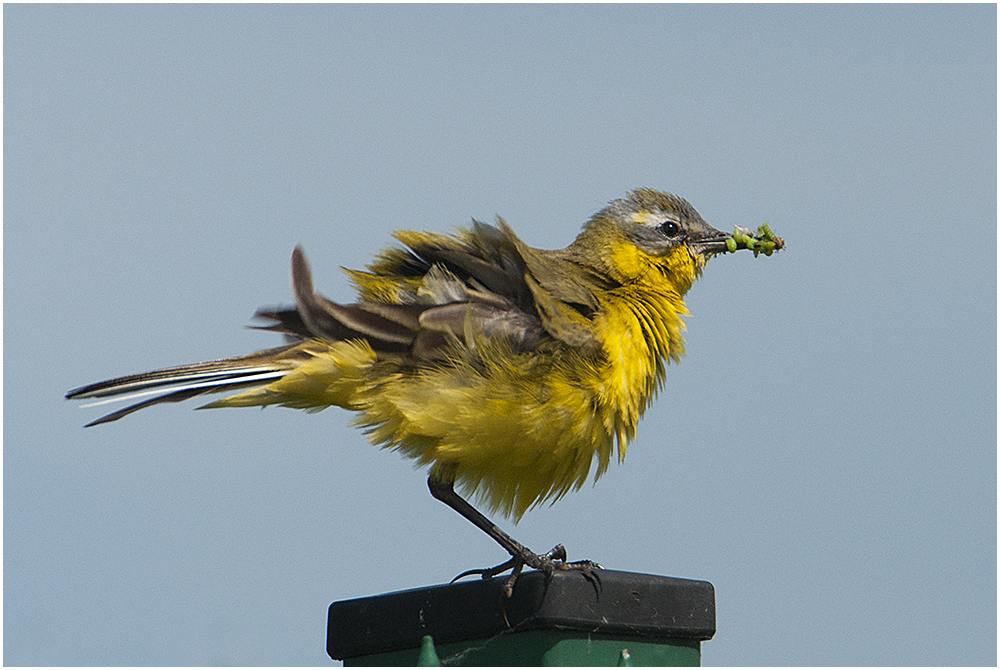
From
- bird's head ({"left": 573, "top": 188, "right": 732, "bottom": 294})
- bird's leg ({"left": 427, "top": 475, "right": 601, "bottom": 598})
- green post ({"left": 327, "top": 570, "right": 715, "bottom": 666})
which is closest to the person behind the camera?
green post ({"left": 327, "top": 570, "right": 715, "bottom": 666})

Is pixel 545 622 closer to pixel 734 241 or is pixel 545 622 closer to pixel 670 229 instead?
pixel 670 229

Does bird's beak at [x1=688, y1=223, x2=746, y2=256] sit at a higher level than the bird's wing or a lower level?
higher

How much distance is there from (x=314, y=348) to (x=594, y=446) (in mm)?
1489

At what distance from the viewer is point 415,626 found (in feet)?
14.9

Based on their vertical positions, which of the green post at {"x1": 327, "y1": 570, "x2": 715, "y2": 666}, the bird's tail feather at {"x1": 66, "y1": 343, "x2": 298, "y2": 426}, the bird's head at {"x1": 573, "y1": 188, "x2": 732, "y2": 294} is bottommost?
the green post at {"x1": 327, "y1": 570, "x2": 715, "y2": 666}

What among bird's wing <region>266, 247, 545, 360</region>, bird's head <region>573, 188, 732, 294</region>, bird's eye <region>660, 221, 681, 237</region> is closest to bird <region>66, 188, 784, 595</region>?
bird's wing <region>266, 247, 545, 360</region>

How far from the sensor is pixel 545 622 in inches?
167

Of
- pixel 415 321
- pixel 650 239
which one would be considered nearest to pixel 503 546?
pixel 415 321

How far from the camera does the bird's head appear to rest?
660 centimetres

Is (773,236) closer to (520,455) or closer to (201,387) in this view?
(520,455)

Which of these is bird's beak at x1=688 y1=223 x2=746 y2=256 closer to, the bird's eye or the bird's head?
the bird's head

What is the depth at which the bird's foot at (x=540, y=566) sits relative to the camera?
4383 millimetres

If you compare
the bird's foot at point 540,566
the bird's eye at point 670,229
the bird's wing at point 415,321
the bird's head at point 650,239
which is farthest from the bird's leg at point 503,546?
the bird's eye at point 670,229

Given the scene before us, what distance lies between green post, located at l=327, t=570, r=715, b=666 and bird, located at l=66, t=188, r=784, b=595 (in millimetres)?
650
